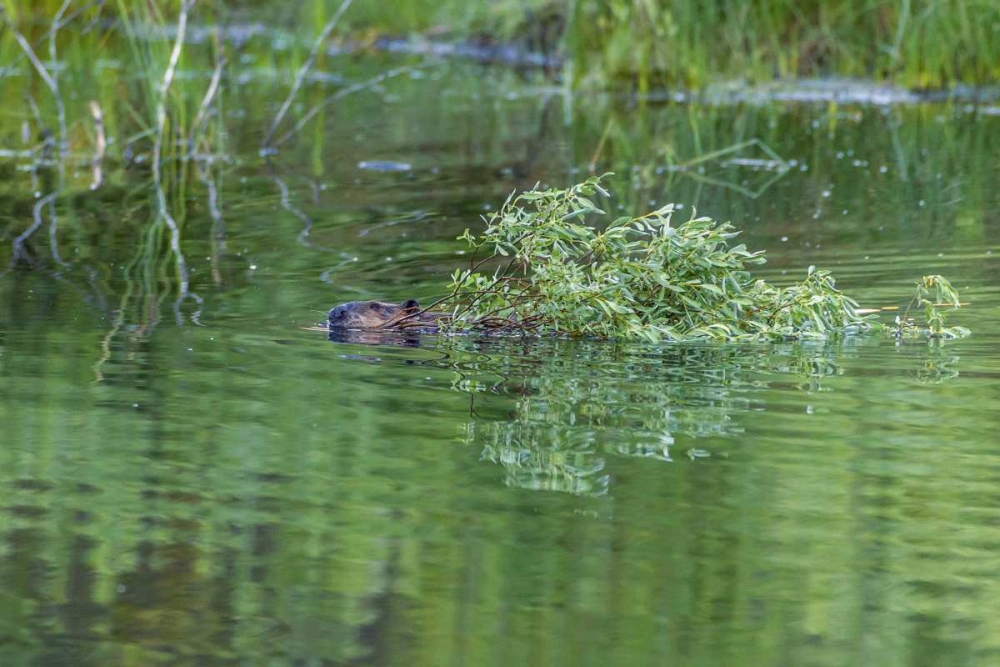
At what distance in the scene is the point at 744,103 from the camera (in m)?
16.4

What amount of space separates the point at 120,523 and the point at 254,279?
13.6 feet

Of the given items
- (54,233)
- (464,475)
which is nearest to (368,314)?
(464,475)

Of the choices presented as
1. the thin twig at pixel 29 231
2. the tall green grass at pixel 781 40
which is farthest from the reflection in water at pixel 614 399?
the tall green grass at pixel 781 40

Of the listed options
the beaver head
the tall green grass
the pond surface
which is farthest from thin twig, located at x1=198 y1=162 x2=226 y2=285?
the tall green grass

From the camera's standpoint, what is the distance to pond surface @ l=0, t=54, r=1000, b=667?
11.6 feet

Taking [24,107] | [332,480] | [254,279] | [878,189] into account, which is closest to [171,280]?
[254,279]

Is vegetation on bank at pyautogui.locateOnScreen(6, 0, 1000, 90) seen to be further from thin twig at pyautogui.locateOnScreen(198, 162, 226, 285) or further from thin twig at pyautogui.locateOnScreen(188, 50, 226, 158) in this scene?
thin twig at pyautogui.locateOnScreen(198, 162, 226, 285)

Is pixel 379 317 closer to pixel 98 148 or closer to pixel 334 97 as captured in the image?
pixel 334 97

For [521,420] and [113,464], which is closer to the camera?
[113,464]

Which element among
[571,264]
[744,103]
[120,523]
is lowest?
[120,523]

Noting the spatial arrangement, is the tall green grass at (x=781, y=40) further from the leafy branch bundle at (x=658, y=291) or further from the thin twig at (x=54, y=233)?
the leafy branch bundle at (x=658, y=291)

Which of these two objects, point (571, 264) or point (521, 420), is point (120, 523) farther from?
point (571, 264)

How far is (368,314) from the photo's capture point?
7.03m

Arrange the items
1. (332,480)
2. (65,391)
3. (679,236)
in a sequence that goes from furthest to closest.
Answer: (679,236) < (65,391) < (332,480)
